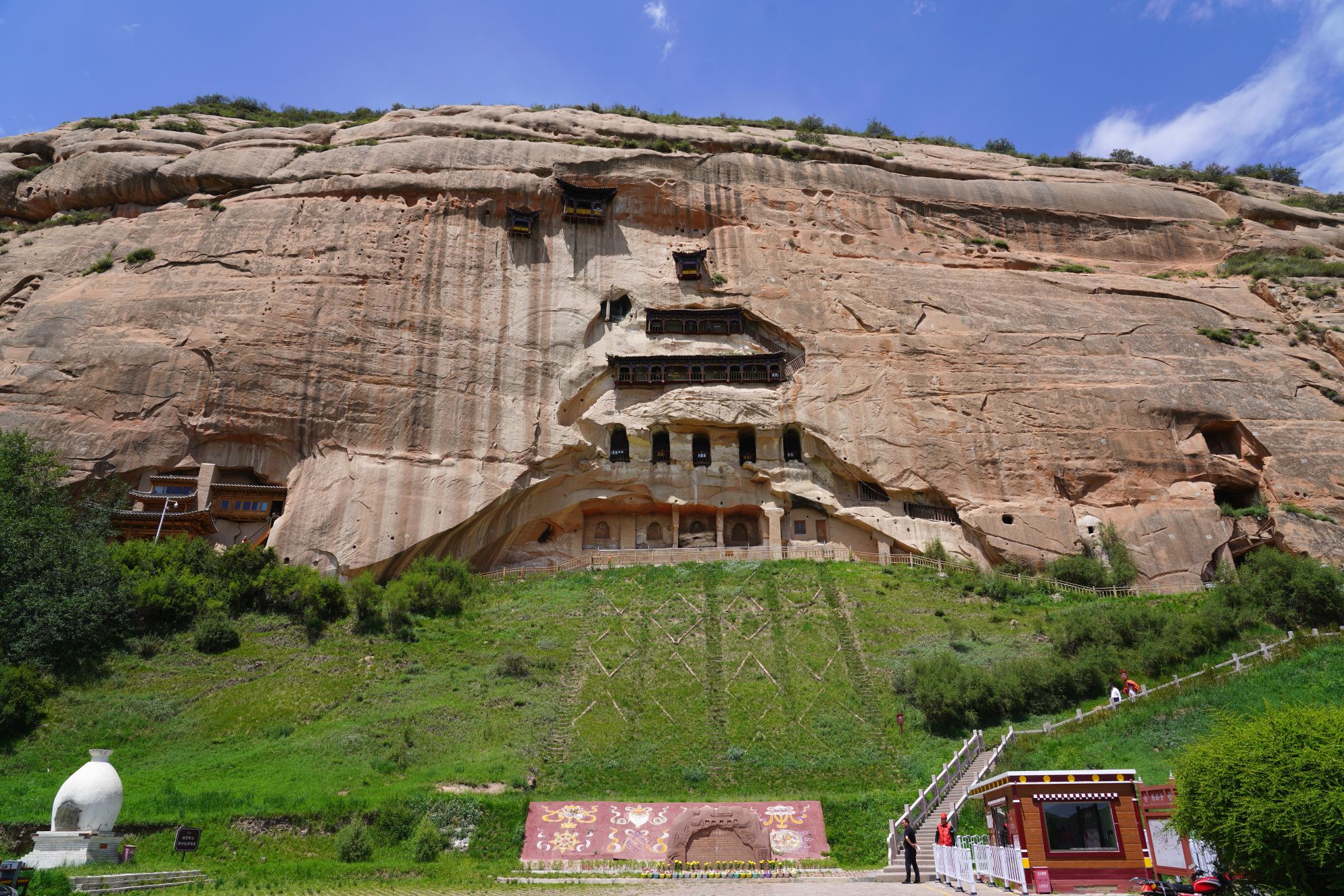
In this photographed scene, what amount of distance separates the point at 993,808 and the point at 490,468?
74.8 ft

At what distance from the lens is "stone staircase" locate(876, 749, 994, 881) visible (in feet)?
49.4

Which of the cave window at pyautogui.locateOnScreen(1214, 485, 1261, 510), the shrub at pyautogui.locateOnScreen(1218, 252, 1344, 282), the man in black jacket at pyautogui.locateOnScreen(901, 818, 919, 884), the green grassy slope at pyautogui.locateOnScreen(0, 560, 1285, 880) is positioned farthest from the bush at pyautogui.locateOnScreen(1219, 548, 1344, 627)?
the shrub at pyautogui.locateOnScreen(1218, 252, 1344, 282)

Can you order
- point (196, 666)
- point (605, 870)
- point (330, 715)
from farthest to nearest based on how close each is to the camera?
point (196, 666) < point (330, 715) < point (605, 870)

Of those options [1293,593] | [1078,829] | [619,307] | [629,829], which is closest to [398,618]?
[629,829]

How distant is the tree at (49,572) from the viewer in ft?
76.3

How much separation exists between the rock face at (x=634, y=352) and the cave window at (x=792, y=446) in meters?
0.23

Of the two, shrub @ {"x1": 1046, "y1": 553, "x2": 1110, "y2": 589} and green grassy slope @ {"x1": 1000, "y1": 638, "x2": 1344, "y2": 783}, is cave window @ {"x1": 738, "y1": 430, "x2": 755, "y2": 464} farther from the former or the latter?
green grassy slope @ {"x1": 1000, "y1": 638, "x2": 1344, "y2": 783}

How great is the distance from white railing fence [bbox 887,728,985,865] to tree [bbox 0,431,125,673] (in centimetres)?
2145

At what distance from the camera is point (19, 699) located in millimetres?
20531

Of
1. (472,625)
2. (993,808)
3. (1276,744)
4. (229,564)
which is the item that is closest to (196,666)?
(229,564)

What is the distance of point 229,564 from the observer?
28125 millimetres

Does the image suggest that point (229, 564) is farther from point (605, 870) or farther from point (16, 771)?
point (605, 870)

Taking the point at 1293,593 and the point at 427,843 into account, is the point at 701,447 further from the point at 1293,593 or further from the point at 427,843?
the point at 427,843

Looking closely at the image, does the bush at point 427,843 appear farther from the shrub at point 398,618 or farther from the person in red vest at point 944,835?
the shrub at point 398,618
